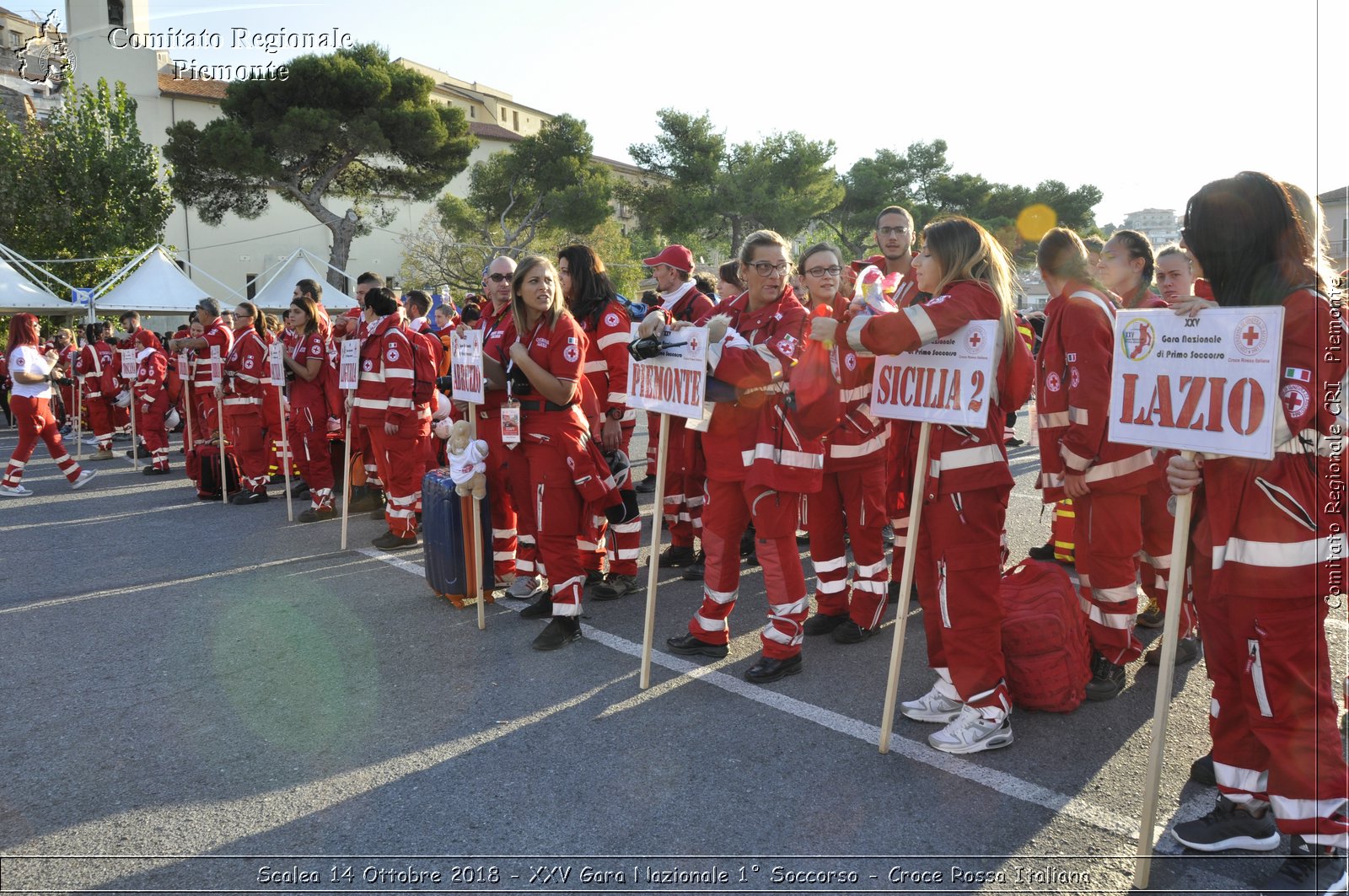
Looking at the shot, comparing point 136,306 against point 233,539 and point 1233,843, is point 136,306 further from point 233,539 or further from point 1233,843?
point 1233,843

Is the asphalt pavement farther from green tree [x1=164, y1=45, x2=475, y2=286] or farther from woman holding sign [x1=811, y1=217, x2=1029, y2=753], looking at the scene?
green tree [x1=164, y1=45, x2=475, y2=286]

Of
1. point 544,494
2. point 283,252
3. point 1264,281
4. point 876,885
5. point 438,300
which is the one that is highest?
point 283,252

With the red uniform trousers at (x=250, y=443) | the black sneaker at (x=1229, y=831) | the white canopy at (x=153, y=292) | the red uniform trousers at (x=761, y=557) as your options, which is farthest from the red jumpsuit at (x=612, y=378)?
the white canopy at (x=153, y=292)

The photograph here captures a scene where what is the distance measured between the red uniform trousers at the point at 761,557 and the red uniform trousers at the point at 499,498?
5.22 feet

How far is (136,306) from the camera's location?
834 inches

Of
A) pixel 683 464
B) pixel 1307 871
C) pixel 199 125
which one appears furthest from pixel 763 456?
pixel 199 125

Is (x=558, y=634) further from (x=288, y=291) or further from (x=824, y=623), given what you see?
(x=288, y=291)

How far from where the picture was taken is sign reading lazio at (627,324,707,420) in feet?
14.0

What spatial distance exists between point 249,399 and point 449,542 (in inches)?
214

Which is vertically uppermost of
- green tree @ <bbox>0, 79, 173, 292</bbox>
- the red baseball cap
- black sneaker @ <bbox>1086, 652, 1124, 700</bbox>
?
green tree @ <bbox>0, 79, 173, 292</bbox>

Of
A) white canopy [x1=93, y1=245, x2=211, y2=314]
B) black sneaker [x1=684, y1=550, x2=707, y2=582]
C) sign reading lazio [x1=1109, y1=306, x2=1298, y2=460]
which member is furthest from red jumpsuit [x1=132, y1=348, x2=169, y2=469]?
sign reading lazio [x1=1109, y1=306, x2=1298, y2=460]

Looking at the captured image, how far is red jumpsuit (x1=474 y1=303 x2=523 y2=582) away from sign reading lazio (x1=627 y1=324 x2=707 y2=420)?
1.32m

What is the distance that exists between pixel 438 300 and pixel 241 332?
109 inches

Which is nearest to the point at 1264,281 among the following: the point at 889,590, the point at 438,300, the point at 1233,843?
the point at 1233,843
